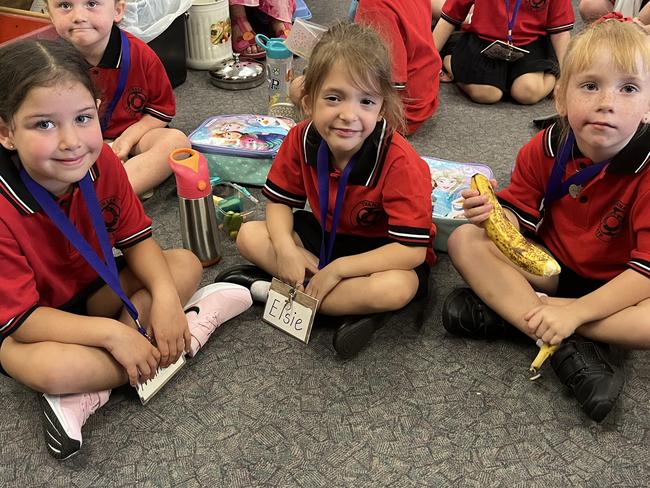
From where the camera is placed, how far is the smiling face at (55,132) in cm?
94

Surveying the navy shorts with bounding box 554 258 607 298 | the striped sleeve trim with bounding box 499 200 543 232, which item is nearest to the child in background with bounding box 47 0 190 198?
the striped sleeve trim with bounding box 499 200 543 232

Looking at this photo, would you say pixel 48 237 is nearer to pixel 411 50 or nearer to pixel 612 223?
pixel 612 223

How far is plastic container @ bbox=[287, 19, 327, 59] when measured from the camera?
1.86m

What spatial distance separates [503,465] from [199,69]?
6.15 feet

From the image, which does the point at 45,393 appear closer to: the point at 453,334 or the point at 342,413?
the point at 342,413

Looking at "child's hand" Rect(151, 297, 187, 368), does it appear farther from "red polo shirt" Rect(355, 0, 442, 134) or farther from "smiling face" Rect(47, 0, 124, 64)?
"red polo shirt" Rect(355, 0, 442, 134)

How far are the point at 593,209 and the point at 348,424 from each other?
597mm

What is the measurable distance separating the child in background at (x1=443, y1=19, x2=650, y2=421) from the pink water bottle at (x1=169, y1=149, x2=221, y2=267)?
1.76 ft

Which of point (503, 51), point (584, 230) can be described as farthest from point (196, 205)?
point (503, 51)

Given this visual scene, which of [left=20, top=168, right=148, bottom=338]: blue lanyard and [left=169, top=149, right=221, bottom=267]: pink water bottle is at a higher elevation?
[left=20, top=168, right=148, bottom=338]: blue lanyard

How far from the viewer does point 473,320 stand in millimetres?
1240

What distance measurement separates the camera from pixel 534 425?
43.1 inches

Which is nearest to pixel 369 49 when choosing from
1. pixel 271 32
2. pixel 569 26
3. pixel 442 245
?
pixel 442 245

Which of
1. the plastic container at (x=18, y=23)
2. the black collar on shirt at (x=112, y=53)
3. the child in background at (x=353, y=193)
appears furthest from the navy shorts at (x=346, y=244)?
the plastic container at (x=18, y=23)
